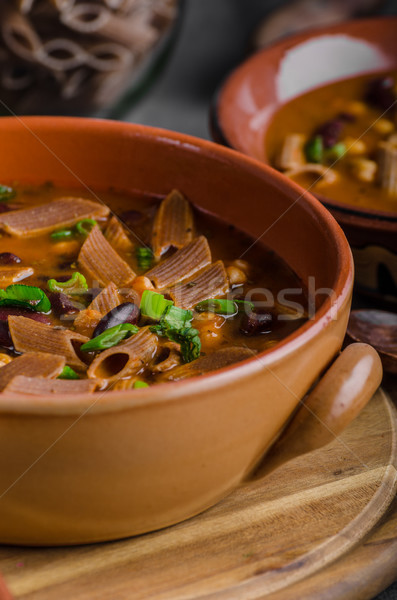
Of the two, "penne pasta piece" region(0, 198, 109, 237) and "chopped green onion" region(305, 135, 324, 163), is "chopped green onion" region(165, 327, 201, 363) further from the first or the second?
"chopped green onion" region(305, 135, 324, 163)

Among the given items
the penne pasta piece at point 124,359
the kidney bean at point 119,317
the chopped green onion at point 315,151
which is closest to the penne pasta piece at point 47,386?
the penne pasta piece at point 124,359

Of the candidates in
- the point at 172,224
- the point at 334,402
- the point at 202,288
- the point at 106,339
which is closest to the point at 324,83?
the point at 172,224

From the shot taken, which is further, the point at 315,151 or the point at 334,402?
the point at 315,151

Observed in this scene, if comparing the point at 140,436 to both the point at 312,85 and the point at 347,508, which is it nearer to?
the point at 347,508

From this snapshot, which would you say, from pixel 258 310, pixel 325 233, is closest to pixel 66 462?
pixel 258 310

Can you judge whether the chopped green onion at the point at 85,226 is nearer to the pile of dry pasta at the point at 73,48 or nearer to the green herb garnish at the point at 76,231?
the green herb garnish at the point at 76,231

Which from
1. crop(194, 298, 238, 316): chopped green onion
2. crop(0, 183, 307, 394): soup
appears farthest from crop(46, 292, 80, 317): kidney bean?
crop(194, 298, 238, 316): chopped green onion

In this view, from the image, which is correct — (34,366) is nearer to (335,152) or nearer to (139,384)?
(139,384)
